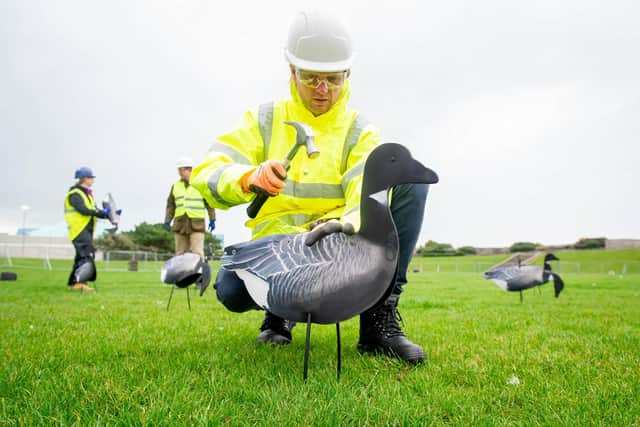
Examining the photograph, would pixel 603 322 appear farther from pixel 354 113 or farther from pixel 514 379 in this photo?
pixel 354 113

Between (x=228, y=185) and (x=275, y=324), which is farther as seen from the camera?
(x=275, y=324)

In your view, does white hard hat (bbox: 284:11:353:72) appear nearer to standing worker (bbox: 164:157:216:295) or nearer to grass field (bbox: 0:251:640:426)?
grass field (bbox: 0:251:640:426)

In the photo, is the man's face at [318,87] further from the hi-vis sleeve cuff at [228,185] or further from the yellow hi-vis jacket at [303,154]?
the hi-vis sleeve cuff at [228,185]

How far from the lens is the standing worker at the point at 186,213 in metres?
8.45

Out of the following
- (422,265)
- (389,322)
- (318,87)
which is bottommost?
(422,265)

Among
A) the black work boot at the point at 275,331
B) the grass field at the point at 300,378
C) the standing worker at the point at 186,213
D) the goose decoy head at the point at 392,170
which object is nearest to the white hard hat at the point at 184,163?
the standing worker at the point at 186,213

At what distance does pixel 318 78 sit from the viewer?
8.61 feet

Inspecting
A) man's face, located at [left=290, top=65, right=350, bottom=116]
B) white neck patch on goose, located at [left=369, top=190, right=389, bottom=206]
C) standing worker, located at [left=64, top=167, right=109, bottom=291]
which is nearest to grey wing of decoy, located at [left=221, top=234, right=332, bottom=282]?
white neck patch on goose, located at [left=369, top=190, right=389, bottom=206]

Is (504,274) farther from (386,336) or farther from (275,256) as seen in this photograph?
(275,256)

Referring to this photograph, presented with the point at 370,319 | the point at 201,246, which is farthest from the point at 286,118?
the point at 201,246

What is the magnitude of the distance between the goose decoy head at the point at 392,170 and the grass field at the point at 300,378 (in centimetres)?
92

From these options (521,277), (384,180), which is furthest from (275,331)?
(521,277)

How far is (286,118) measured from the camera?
2.93 metres

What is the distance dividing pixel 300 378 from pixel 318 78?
1.62m
